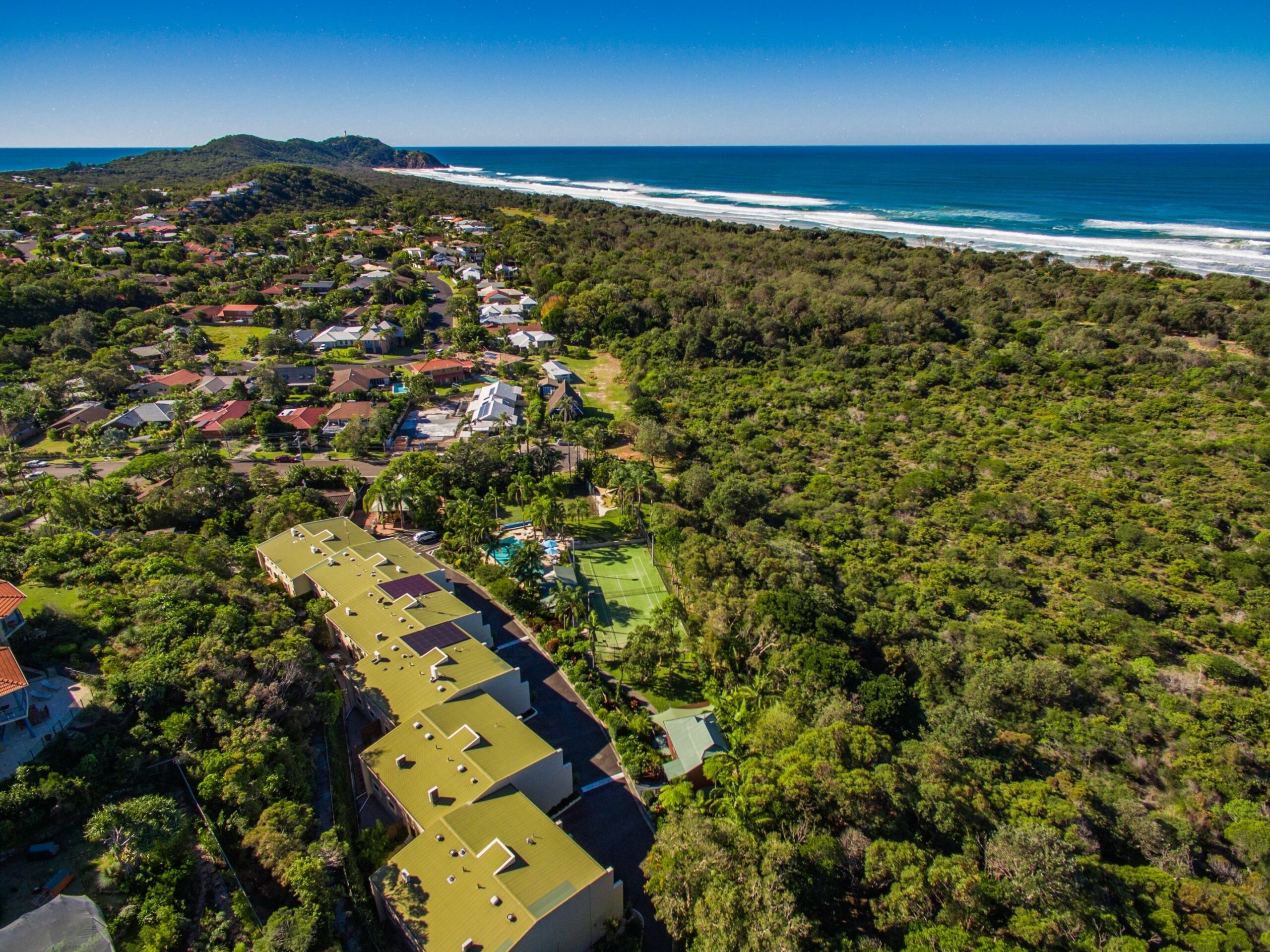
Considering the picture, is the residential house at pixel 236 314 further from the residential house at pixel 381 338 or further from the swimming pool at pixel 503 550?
the swimming pool at pixel 503 550

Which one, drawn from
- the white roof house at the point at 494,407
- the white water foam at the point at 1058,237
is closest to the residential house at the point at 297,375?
the white roof house at the point at 494,407

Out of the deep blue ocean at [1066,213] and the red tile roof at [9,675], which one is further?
the deep blue ocean at [1066,213]

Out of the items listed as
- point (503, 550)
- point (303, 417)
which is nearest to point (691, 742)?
point (503, 550)

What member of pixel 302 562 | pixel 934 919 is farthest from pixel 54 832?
pixel 934 919

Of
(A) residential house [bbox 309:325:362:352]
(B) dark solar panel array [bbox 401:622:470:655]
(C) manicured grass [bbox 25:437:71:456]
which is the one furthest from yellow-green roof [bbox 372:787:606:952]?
(A) residential house [bbox 309:325:362:352]

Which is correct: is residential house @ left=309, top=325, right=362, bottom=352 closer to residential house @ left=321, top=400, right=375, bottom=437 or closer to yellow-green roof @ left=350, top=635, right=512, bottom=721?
residential house @ left=321, top=400, right=375, bottom=437

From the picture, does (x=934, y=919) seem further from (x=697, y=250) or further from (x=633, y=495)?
(x=697, y=250)
